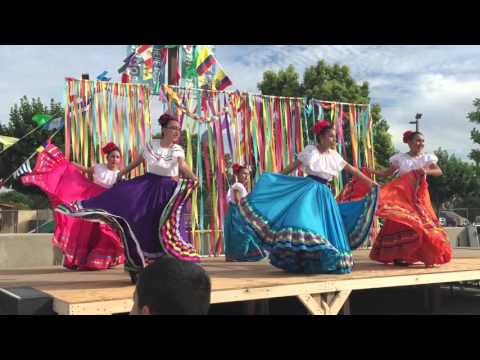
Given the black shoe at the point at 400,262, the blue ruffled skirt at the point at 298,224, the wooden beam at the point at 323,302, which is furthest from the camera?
the black shoe at the point at 400,262

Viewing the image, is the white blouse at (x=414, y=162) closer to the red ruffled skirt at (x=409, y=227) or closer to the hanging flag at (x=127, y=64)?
the red ruffled skirt at (x=409, y=227)

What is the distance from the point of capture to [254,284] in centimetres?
364

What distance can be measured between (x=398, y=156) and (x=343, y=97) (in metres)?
13.4

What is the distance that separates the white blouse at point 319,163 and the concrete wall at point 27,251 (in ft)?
12.9

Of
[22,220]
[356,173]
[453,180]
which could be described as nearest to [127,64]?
[356,173]

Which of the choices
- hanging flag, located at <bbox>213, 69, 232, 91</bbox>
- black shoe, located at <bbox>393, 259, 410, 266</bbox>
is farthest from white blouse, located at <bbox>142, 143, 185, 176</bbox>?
hanging flag, located at <bbox>213, 69, 232, 91</bbox>

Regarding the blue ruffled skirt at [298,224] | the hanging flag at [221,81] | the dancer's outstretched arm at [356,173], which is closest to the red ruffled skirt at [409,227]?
the dancer's outstretched arm at [356,173]

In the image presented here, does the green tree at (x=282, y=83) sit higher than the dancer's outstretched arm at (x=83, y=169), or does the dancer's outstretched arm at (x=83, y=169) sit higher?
the green tree at (x=282, y=83)

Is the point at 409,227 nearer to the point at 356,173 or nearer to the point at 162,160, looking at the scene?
the point at 356,173

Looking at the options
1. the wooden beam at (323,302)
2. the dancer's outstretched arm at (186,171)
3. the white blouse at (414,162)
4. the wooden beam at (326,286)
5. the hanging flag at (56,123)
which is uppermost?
the hanging flag at (56,123)

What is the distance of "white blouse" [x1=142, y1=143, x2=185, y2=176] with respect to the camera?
13.0ft

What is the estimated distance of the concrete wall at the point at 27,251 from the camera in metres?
6.86
